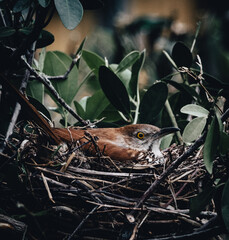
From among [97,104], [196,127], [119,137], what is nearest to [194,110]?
[196,127]

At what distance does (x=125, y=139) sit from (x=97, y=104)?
499 millimetres

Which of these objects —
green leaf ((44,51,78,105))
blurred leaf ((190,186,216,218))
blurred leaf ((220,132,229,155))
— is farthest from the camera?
green leaf ((44,51,78,105))

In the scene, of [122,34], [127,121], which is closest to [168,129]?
[127,121]

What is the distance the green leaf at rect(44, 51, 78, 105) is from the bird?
1.00ft

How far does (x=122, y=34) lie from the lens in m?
4.93

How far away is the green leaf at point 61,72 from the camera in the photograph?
277 centimetres

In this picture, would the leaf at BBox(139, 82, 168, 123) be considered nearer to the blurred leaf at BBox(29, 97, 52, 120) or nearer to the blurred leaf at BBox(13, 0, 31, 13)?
the blurred leaf at BBox(29, 97, 52, 120)

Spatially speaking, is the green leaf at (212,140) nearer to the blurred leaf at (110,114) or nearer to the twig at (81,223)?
the twig at (81,223)

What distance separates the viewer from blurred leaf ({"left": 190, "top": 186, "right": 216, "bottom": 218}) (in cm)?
182

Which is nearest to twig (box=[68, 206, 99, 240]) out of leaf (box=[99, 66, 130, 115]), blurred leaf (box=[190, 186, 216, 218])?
blurred leaf (box=[190, 186, 216, 218])

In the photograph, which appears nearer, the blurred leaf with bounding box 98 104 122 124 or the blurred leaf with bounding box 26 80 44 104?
the blurred leaf with bounding box 26 80 44 104

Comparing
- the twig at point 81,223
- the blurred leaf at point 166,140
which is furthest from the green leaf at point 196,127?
the blurred leaf at point 166,140

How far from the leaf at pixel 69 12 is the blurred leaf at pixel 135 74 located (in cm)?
86

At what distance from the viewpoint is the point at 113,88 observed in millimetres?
2602
